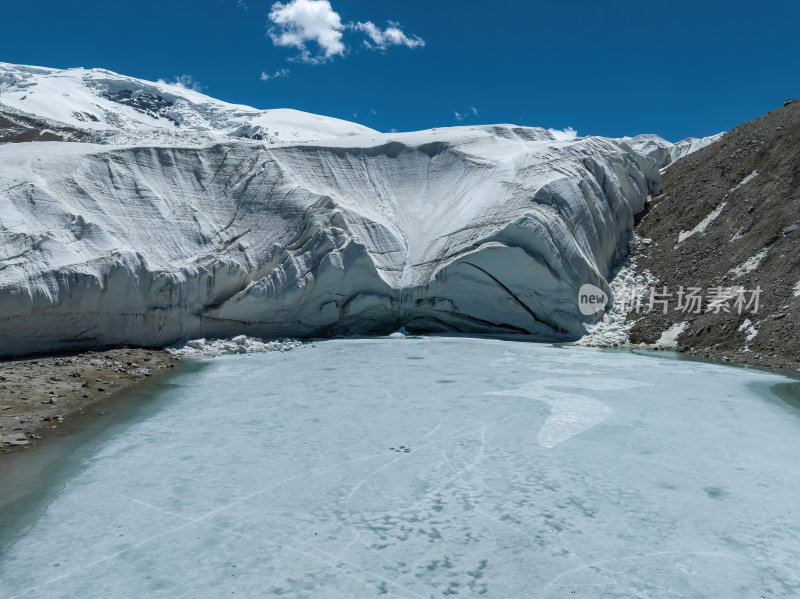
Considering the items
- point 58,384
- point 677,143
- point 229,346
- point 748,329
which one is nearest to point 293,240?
point 229,346

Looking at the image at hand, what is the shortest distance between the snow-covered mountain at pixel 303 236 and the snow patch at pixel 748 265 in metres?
3.06

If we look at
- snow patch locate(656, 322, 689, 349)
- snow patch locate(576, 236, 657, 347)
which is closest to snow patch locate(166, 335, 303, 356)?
snow patch locate(576, 236, 657, 347)

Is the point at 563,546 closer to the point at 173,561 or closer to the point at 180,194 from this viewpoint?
the point at 173,561

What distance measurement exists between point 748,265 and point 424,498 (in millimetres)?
12354

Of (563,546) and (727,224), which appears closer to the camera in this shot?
(563,546)

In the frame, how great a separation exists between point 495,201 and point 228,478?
39.6 feet

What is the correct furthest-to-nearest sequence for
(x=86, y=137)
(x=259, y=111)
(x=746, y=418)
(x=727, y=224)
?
1. (x=259, y=111)
2. (x=86, y=137)
3. (x=727, y=224)
4. (x=746, y=418)

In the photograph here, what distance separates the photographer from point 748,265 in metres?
14.0

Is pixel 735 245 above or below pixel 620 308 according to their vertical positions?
above

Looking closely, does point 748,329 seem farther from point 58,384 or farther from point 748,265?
point 58,384

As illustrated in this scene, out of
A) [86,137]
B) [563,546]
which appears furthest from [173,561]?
[86,137]

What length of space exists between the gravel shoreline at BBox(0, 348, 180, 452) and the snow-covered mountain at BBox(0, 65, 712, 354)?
41.2 inches

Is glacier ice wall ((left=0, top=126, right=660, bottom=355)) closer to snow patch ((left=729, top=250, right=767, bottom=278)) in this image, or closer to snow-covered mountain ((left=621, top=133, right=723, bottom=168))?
snow patch ((left=729, top=250, right=767, bottom=278))

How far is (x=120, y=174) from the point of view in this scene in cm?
1430
